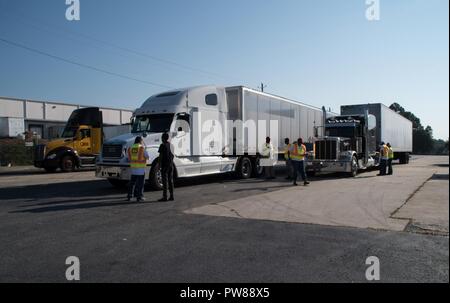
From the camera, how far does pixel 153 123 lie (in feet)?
45.3

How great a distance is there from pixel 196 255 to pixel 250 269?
0.95m

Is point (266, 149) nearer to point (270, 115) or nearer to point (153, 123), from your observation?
point (270, 115)

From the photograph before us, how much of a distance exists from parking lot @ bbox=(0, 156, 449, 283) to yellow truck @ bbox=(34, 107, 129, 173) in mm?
11281

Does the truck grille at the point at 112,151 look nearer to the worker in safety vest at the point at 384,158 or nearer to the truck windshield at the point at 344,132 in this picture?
the truck windshield at the point at 344,132

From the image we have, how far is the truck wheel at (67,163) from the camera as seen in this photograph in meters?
22.5

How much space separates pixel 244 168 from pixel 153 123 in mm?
5042

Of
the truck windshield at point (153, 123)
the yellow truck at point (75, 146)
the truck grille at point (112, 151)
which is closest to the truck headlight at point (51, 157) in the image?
the yellow truck at point (75, 146)

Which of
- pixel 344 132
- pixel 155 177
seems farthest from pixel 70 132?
pixel 344 132

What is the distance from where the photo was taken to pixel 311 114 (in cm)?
2330

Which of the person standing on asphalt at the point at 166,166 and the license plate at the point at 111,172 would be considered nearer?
the person standing on asphalt at the point at 166,166

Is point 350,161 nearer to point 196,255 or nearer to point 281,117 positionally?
point 281,117

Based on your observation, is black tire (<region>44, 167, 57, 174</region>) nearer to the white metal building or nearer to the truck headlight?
the truck headlight

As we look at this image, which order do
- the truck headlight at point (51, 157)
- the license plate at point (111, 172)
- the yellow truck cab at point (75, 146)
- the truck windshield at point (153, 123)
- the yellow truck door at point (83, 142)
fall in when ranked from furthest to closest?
1. the yellow truck door at point (83, 142)
2. the yellow truck cab at point (75, 146)
3. the truck headlight at point (51, 157)
4. the truck windshield at point (153, 123)
5. the license plate at point (111, 172)
